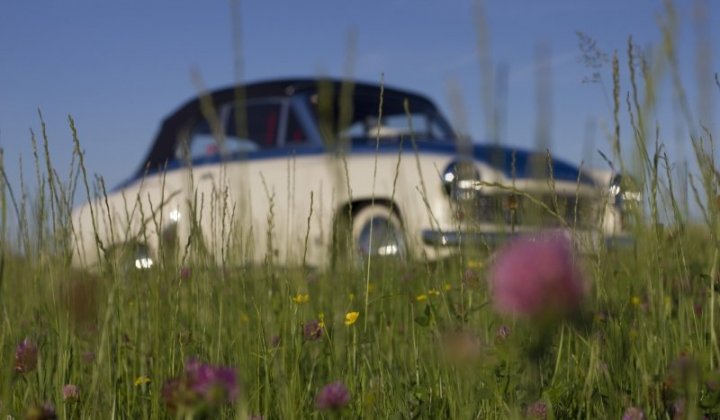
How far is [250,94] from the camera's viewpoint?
22.0ft

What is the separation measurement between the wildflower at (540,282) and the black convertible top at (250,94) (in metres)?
5.40

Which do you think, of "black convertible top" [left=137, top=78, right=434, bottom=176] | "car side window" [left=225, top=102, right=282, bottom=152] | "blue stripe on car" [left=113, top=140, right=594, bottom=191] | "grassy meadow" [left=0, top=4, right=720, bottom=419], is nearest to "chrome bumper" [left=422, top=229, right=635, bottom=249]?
"grassy meadow" [left=0, top=4, right=720, bottom=419]

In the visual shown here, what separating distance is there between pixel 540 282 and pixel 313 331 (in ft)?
4.35

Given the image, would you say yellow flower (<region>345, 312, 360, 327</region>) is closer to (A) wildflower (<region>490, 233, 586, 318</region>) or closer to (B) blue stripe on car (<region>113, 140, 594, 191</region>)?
(A) wildflower (<region>490, 233, 586, 318</region>)

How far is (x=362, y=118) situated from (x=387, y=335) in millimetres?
4261

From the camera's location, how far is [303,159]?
6.14 metres

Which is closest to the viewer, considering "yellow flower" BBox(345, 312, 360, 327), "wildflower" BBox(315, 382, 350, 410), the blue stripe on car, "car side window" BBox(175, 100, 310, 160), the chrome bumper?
"wildflower" BBox(315, 382, 350, 410)

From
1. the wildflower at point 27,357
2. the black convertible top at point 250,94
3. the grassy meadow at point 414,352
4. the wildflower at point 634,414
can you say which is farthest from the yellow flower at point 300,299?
the black convertible top at point 250,94

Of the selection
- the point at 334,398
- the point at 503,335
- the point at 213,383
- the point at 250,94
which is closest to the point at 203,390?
the point at 213,383

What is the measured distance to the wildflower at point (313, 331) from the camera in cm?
185

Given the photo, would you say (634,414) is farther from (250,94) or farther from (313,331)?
(250,94)

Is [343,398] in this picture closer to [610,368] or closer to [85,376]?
[610,368]

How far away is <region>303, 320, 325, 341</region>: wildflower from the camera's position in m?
1.85

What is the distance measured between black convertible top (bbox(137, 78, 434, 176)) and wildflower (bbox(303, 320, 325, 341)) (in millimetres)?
4192
